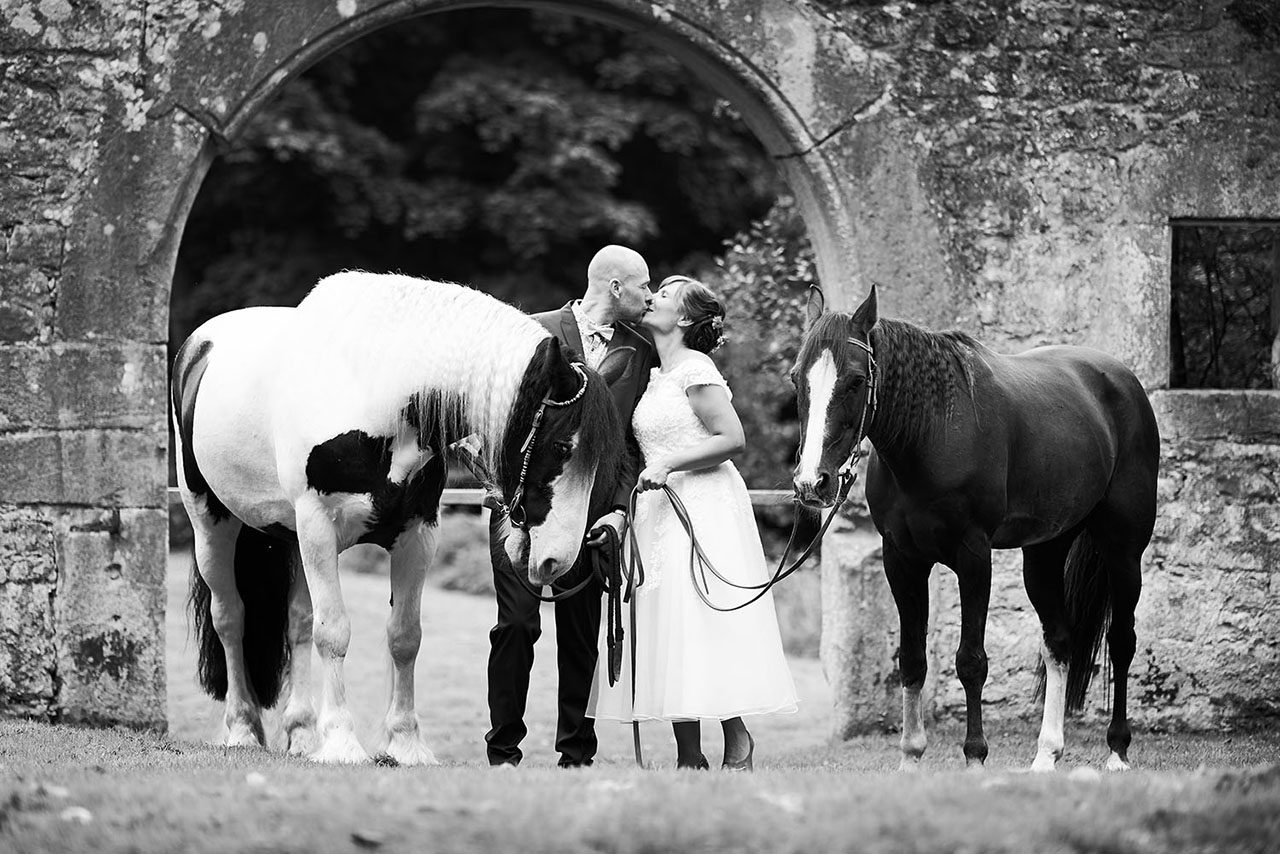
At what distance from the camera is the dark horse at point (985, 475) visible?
5246mm

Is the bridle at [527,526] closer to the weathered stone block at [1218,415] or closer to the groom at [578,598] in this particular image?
the groom at [578,598]

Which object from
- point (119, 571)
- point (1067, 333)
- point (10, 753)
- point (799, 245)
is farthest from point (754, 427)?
point (10, 753)

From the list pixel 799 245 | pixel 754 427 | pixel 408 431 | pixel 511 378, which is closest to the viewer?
pixel 511 378

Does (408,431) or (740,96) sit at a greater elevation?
(740,96)

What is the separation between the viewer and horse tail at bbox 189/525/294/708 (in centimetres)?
648

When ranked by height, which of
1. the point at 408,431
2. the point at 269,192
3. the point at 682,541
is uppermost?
the point at 269,192

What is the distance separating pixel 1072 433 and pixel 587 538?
1884mm

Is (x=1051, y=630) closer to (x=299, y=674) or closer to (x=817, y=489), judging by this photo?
(x=817, y=489)

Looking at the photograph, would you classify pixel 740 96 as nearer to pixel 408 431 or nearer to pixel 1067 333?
pixel 1067 333

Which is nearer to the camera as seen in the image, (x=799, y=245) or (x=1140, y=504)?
(x=1140, y=504)

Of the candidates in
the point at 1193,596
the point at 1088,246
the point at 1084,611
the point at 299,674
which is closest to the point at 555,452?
the point at 299,674

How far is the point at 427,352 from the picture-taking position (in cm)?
542

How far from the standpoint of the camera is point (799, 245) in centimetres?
1223

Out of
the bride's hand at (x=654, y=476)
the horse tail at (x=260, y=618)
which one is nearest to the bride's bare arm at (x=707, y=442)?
Result: the bride's hand at (x=654, y=476)
